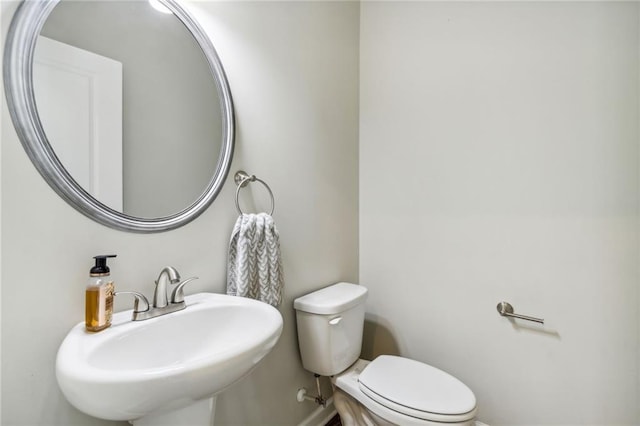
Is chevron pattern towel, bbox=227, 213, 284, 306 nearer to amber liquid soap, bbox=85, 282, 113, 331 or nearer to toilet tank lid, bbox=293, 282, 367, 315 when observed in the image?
toilet tank lid, bbox=293, 282, 367, 315

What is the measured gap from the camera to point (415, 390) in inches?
44.9

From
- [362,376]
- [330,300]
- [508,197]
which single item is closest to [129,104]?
[330,300]

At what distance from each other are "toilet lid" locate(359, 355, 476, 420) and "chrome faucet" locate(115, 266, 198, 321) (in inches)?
32.4

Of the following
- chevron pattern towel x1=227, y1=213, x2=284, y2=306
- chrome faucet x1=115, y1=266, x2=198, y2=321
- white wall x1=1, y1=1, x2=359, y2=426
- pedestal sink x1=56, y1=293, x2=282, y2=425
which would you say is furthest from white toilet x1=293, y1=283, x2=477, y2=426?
chrome faucet x1=115, y1=266, x2=198, y2=321

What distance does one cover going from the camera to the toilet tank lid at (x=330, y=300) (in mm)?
1232

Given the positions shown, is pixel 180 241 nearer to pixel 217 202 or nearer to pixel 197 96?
pixel 217 202

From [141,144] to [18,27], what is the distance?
1.11 feet

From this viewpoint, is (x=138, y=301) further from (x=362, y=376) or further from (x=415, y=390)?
(x=415, y=390)

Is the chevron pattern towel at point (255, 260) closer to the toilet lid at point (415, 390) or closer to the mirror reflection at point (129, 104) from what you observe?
the mirror reflection at point (129, 104)

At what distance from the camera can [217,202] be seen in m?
1.04

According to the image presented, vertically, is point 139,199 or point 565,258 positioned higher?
point 139,199

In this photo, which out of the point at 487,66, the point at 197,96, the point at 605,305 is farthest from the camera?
the point at 487,66

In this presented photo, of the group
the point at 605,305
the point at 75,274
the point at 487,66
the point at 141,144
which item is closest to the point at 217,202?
the point at 141,144

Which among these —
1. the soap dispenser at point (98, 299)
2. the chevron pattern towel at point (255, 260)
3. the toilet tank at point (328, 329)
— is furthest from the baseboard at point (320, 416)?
the soap dispenser at point (98, 299)
